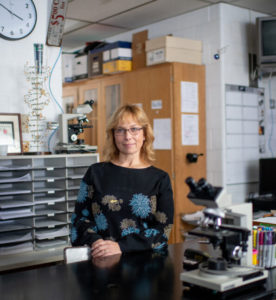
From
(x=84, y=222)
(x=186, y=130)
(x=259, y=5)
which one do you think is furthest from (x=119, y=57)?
(x=84, y=222)

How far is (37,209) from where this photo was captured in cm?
323

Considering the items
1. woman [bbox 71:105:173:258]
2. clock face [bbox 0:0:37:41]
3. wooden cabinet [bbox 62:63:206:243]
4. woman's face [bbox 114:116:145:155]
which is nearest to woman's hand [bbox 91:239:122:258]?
woman [bbox 71:105:173:258]

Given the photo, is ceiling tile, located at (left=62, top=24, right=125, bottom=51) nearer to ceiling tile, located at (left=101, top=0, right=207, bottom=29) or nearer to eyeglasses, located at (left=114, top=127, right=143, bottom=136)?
ceiling tile, located at (left=101, top=0, right=207, bottom=29)

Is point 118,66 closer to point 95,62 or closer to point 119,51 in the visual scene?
point 119,51

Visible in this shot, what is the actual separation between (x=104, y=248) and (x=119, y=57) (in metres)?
3.43

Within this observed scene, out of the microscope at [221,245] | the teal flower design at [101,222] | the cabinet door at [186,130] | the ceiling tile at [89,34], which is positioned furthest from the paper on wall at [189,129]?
the microscope at [221,245]

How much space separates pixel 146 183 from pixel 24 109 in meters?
1.62

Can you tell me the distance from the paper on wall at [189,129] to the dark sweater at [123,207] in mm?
2372

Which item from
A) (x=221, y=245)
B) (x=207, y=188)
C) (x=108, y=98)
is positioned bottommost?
(x=221, y=245)

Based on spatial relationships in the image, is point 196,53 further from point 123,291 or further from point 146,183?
point 123,291

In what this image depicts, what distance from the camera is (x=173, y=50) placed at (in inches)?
176

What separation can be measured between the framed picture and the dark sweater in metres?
1.29

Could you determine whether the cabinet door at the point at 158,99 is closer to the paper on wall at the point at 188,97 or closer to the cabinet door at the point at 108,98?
the paper on wall at the point at 188,97

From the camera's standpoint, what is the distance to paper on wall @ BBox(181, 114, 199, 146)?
4489 mm
